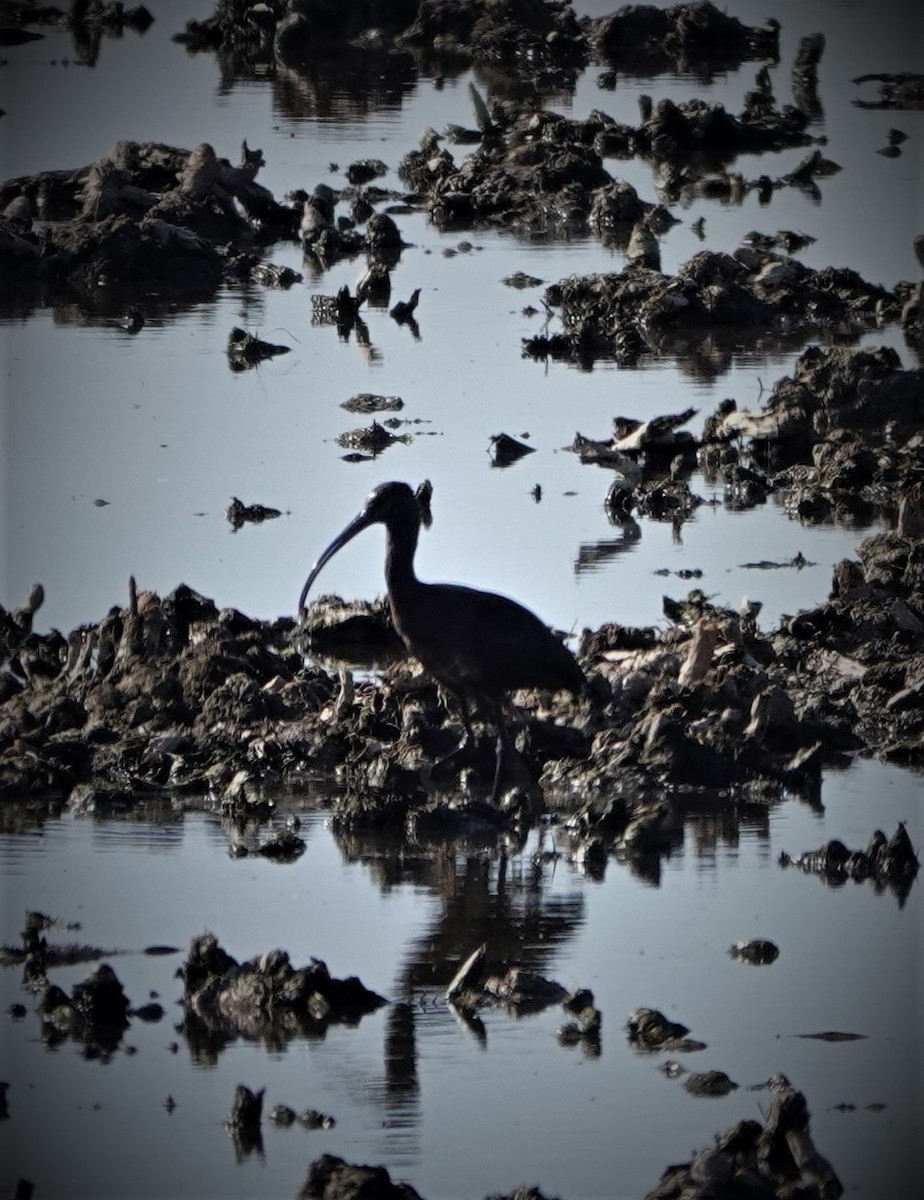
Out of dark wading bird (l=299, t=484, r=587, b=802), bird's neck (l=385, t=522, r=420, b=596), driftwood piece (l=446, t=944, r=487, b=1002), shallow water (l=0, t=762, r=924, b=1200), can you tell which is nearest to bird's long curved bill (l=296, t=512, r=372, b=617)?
bird's neck (l=385, t=522, r=420, b=596)

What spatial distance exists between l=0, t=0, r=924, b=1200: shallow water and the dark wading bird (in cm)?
102

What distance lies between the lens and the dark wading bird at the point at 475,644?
11.6 meters

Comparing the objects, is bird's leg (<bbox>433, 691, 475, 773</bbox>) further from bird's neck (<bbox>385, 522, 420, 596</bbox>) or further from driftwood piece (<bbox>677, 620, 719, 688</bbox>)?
driftwood piece (<bbox>677, 620, 719, 688</bbox>)

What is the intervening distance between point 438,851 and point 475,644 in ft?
3.71

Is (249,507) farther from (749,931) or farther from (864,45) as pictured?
(864,45)

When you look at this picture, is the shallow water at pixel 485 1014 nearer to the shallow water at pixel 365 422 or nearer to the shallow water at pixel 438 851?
the shallow water at pixel 438 851

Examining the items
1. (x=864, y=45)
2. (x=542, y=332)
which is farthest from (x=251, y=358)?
(x=864, y=45)

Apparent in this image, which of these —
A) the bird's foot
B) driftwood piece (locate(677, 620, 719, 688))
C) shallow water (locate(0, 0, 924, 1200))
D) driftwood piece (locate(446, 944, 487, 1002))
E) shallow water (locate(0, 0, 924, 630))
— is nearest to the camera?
shallow water (locate(0, 0, 924, 1200))

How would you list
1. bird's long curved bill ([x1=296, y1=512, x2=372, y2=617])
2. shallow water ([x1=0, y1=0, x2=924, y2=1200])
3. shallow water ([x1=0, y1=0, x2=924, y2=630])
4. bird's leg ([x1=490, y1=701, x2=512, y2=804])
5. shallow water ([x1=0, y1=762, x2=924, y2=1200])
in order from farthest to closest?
shallow water ([x1=0, y1=0, x2=924, y2=630]) → bird's long curved bill ([x1=296, y1=512, x2=372, y2=617]) → bird's leg ([x1=490, y1=701, x2=512, y2=804]) → shallow water ([x1=0, y1=0, x2=924, y2=1200]) → shallow water ([x1=0, y1=762, x2=924, y2=1200])

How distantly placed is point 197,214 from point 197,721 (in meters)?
12.6

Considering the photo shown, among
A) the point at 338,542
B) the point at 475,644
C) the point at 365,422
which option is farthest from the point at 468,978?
the point at 365,422

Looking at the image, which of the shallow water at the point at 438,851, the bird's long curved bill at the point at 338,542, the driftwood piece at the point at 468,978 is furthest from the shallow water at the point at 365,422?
the driftwood piece at the point at 468,978

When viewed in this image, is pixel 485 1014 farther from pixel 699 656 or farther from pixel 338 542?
pixel 338 542

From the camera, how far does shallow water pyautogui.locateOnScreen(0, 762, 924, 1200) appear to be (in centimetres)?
809
